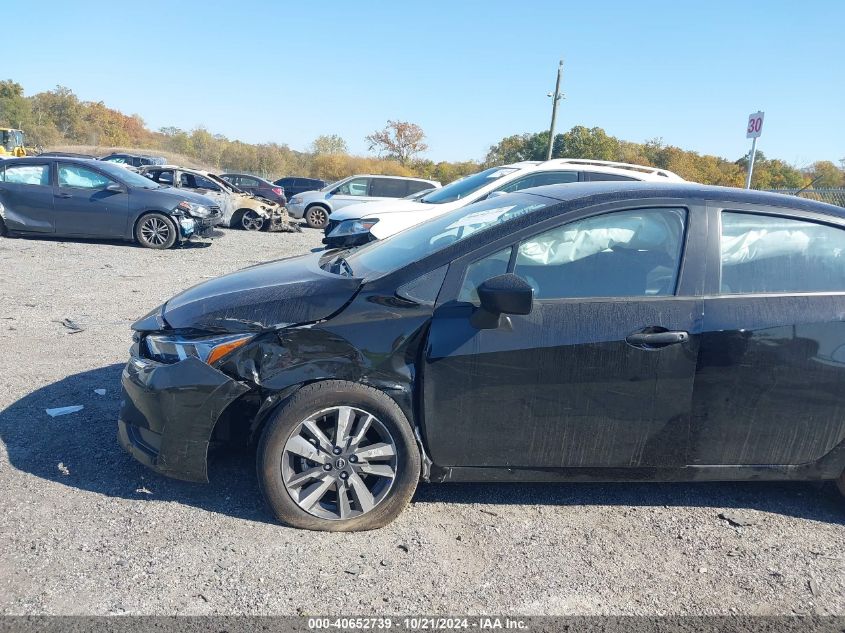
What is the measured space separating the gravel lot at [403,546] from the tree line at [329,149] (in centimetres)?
3525

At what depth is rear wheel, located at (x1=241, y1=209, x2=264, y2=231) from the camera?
17.8 meters

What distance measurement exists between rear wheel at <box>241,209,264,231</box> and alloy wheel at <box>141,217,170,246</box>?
501 centimetres

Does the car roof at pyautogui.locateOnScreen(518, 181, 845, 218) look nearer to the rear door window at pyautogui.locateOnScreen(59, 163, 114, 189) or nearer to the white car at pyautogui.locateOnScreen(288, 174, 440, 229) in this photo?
the rear door window at pyautogui.locateOnScreen(59, 163, 114, 189)

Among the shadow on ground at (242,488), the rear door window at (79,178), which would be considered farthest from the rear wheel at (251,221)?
the shadow on ground at (242,488)

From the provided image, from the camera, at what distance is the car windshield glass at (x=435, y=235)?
3.77 m

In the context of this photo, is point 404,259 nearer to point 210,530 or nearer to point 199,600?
point 210,530

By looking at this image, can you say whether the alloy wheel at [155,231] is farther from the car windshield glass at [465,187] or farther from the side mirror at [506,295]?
the side mirror at [506,295]

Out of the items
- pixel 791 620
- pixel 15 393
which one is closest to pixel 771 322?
pixel 791 620

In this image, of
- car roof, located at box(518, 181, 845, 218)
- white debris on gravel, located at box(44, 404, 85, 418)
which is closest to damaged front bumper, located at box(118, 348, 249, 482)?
white debris on gravel, located at box(44, 404, 85, 418)

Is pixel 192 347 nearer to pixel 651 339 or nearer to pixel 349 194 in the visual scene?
pixel 651 339

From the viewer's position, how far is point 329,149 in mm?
77375

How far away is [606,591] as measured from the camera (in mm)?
3047

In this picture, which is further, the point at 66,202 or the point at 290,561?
the point at 66,202

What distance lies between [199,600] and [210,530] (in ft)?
1.81
